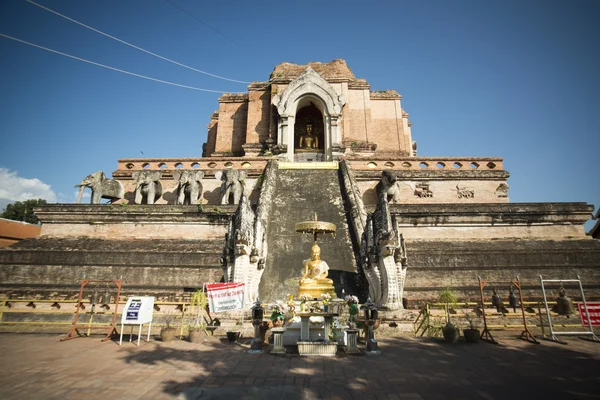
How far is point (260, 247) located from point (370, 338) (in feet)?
14.2

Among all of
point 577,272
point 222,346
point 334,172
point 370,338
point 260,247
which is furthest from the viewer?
point 334,172

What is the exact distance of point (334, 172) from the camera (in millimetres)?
15859

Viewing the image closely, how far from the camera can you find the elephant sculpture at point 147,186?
50.1 feet

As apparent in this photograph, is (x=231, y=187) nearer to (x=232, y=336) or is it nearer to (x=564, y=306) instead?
(x=232, y=336)

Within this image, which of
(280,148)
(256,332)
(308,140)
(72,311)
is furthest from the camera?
(308,140)

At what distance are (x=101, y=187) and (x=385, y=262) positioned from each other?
44.6ft

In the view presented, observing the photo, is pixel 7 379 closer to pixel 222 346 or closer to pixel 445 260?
pixel 222 346

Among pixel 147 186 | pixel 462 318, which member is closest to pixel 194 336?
pixel 462 318

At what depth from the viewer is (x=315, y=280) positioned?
324 inches

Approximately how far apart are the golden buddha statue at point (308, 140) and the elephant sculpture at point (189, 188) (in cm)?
949

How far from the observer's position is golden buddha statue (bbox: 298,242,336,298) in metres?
8.06

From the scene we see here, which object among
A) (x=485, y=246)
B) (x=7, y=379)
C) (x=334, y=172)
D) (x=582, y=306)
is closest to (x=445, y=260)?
(x=485, y=246)

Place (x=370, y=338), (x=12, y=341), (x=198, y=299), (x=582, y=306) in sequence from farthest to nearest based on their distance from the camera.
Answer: (x=198, y=299)
(x=582, y=306)
(x=12, y=341)
(x=370, y=338)

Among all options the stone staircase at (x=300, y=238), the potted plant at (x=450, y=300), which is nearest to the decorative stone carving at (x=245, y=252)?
the stone staircase at (x=300, y=238)
